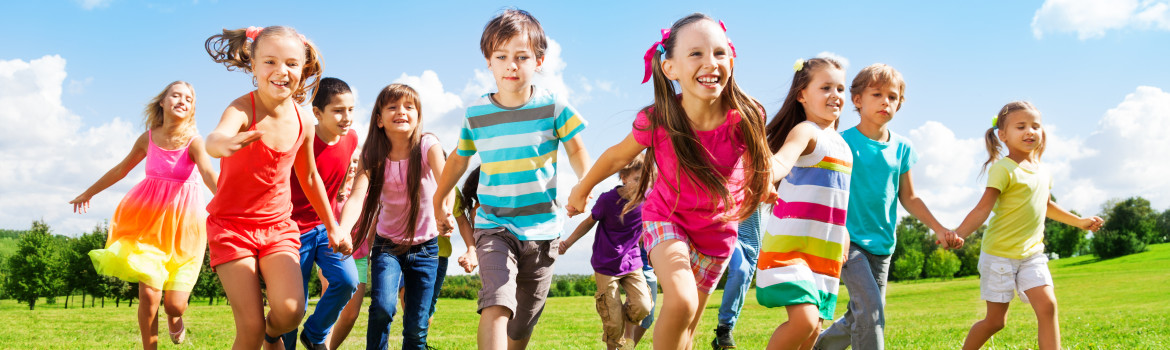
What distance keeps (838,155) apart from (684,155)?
1.09 metres

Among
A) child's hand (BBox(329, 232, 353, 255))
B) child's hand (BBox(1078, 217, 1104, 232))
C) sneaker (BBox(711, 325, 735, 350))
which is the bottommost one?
sneaker (BBox(711, 325, 735, 350))

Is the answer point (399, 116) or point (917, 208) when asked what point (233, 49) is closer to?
point (399, 116)

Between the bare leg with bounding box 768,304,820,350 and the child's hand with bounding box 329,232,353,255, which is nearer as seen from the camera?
the bare leg with bounding box 768,304,820,350

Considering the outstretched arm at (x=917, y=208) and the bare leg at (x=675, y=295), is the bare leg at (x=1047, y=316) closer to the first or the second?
the outstretched arm at (x=917, y=208)

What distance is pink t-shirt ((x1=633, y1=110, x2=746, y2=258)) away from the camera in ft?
12.6

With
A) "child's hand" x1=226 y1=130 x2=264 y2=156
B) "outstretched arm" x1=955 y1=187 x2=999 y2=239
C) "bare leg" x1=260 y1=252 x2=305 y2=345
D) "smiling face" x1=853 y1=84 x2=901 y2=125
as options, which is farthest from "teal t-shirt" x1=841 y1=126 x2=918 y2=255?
"child's hand" x1=226 y1=130 x2=264 y2=156

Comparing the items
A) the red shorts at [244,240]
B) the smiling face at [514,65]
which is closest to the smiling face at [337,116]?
the red shorts at [244,240]

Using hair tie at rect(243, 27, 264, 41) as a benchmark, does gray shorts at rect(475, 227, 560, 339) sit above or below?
below

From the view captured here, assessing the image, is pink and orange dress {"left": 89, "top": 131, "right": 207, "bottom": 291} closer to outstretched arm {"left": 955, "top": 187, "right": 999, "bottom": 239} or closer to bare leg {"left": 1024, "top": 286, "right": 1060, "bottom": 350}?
outstretched arm {"left": 955, "top": 187, "right": 999, "bottom": 239}

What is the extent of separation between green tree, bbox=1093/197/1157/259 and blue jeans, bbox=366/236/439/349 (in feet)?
272

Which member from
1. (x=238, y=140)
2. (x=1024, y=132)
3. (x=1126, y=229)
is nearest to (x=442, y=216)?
(x=238, y=140)

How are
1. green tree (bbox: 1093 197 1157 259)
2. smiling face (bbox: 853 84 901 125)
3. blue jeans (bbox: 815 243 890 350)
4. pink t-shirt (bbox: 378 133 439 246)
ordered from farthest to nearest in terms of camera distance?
green tree (bbox: 1093 197 1157 259) < pink t-shirt (bbox: 378 133 439 246) < smiling face (bbox: 853 84 901 125) < blue jeans (bbox: 815 243 890 350)

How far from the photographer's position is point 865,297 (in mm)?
4945

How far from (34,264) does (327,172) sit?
56444mm
